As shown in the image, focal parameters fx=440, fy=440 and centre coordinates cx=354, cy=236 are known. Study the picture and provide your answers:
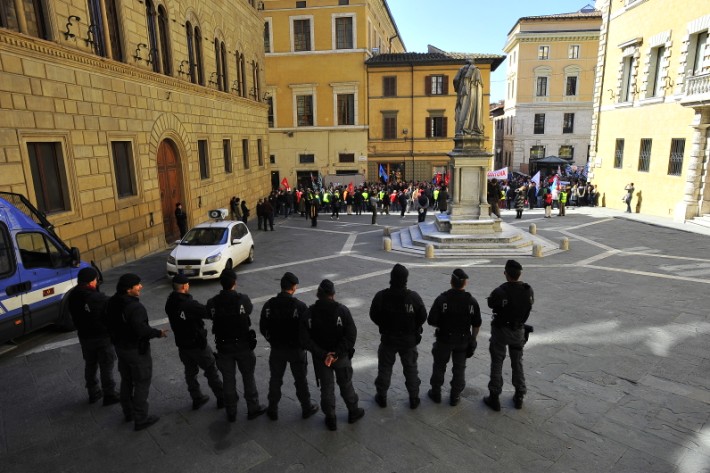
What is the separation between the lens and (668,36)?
2042 centimetres

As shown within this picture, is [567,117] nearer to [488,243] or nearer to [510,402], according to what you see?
[488,243]

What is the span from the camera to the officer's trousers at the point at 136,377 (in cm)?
504

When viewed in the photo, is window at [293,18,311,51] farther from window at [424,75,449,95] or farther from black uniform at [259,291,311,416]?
black uniform at [259,291,311,416]

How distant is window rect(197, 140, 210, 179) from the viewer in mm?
19000

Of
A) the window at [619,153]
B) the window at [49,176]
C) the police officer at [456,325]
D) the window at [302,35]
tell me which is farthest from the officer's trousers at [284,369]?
the window at [302,35]

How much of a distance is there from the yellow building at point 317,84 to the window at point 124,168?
72.7ft

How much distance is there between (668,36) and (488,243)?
15.1m

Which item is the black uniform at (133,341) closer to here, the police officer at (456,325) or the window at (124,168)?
the police officer at (456,325)

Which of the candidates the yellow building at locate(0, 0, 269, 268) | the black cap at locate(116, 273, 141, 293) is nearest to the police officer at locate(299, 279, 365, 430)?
the black cap at locate(116, 273, 141, 293)

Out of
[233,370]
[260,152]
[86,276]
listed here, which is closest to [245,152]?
[260,152]

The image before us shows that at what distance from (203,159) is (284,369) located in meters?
16.1

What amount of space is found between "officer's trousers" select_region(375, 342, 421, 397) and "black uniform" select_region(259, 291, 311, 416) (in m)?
0.98

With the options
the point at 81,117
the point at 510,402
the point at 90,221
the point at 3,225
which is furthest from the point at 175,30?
the point at 510,402

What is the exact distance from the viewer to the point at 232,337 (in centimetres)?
502
